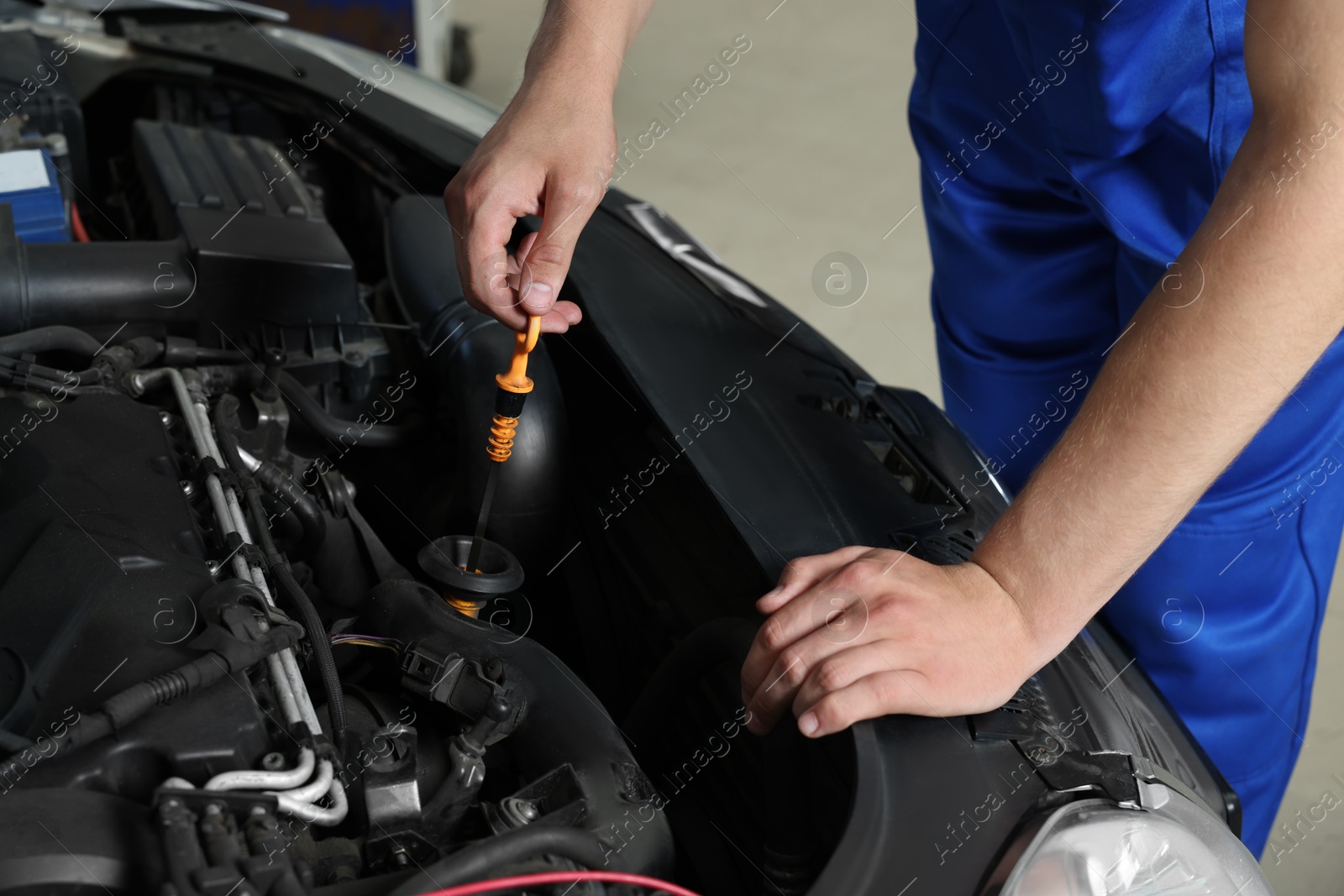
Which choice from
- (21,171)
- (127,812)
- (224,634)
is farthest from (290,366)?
(127,812)

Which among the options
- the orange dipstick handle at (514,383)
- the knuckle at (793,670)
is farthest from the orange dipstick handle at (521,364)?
the knuckle at (793,670)

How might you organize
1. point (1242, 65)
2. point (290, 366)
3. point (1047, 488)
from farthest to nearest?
point (290, 366) → point (1242, 65) → point (1047, 488)

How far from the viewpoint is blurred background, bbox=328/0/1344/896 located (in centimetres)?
273

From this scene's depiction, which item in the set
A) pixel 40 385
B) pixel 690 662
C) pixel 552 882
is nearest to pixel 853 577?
pixel 690 662

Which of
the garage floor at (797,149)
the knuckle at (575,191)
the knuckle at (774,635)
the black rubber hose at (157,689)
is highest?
the garage floor at (797,149)

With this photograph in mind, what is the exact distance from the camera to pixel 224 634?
69 centimetres

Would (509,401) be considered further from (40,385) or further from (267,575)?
(40,385)

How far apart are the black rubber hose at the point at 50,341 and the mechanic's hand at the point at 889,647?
2.25 feet

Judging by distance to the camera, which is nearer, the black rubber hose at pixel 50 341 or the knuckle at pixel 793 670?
the knuckle at pixel 793 670

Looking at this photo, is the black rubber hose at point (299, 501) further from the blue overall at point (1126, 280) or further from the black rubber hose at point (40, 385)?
the blue overall at point (1126, 280)

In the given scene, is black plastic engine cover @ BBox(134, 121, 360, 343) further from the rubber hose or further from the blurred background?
the blurred background

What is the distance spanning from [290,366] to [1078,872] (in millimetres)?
855

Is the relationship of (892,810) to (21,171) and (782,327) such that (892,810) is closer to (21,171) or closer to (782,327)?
(782,327)

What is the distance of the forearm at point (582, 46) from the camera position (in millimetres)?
974
